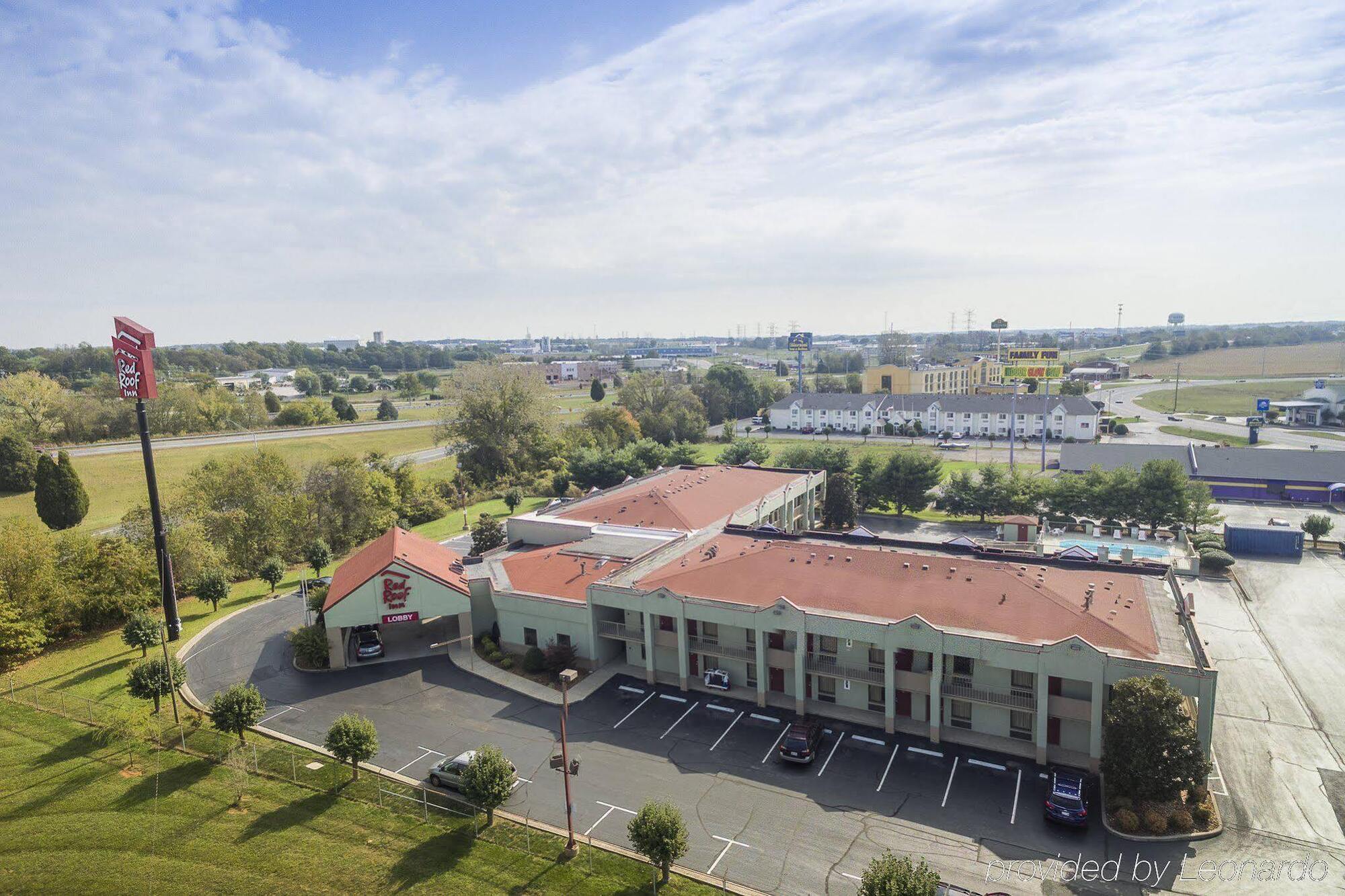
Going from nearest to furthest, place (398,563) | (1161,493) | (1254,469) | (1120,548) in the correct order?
(398,563)
(1120,548)
(1161,493)
(1254,469)

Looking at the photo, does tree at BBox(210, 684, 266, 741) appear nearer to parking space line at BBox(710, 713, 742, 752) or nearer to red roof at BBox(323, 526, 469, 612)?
red roof at BBox(323, 526, 469, 612)

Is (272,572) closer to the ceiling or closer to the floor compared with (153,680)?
closer to the floor

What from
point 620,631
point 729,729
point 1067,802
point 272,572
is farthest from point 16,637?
point 1067,802

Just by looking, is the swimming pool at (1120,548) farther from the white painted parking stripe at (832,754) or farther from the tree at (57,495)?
the tree at (57,495)

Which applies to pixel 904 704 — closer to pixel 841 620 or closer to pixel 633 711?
pixel 841 620

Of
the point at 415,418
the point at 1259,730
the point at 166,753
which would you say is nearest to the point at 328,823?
the point at 166,753

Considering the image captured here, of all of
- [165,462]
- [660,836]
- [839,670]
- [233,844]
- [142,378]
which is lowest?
[233,844]

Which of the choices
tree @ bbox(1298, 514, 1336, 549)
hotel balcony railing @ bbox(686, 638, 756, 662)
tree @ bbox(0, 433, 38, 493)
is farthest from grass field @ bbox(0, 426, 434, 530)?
tree @ bbox(1298, 514, 1336, 549)
